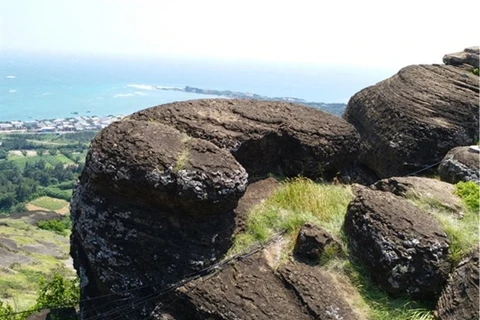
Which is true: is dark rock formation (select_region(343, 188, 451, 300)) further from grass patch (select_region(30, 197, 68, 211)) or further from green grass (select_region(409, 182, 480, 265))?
grass patch (select_region(30, 197, 68, 211))

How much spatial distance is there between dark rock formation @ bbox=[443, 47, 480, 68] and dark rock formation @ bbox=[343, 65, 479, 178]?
2.08 ft

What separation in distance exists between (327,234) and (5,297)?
44333 mm

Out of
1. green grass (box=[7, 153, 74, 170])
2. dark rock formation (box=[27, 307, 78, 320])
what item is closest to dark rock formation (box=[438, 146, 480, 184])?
dark rock formation (box=[27, 307, 78, 320])

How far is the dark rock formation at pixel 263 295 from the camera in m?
7.64

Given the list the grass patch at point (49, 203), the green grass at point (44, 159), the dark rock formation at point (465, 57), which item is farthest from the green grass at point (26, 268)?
the green grass at point (44, 159)

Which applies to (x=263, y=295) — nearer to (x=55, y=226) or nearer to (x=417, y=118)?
(x=417, y=118)

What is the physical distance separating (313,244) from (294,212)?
4.38 ft

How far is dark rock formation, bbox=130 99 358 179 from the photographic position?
35.1ft

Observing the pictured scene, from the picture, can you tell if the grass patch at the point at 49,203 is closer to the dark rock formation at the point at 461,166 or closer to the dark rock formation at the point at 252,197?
the dark rock formation at the point at 252,197

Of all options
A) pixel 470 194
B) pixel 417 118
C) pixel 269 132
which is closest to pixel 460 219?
pixel 470 194

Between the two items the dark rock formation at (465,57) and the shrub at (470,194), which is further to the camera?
the dark rock formation at (465,57)

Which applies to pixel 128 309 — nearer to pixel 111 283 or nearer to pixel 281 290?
pixel 111 283

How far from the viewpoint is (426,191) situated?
884 cm

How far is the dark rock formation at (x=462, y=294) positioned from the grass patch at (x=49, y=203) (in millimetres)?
129294
